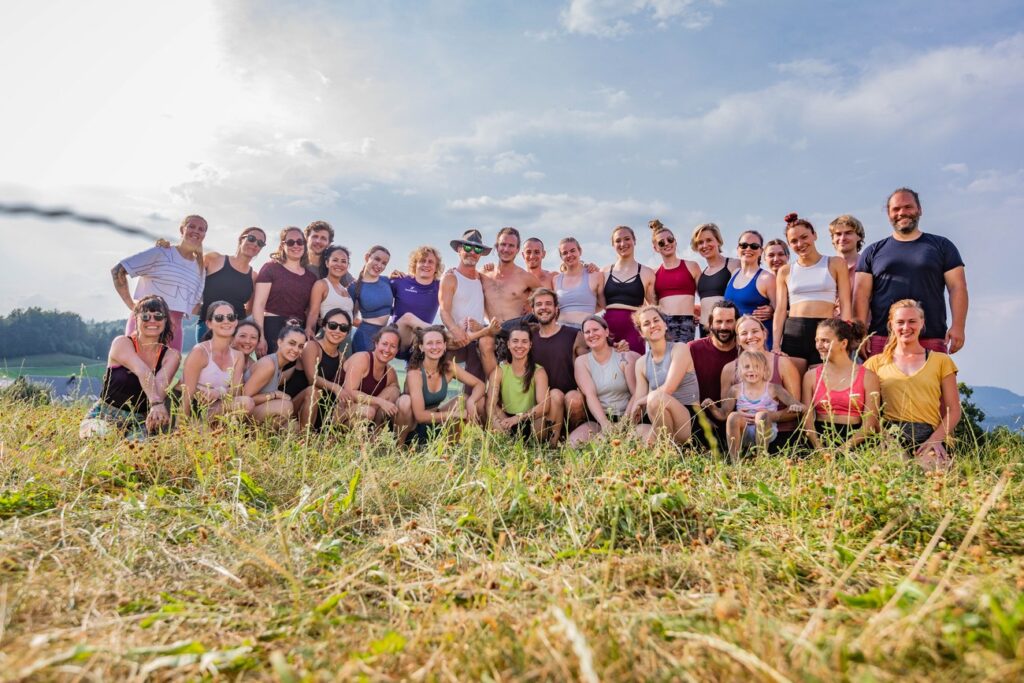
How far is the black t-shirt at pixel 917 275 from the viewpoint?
5.74m

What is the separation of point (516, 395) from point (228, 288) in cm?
353

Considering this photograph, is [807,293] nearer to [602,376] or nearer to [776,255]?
[776,255]

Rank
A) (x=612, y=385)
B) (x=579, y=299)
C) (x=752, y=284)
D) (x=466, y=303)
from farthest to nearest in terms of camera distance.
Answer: (x=466, y=303) < (x=579, y=299) < (x=752, y=284) < (x=612, y=385)

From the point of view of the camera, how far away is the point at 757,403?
5.61 metres

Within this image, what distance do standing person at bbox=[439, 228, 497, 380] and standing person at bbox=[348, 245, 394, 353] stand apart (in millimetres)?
703

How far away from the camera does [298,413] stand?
6.34m

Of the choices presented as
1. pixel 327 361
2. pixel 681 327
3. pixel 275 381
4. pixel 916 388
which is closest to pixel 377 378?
pixel 327 361

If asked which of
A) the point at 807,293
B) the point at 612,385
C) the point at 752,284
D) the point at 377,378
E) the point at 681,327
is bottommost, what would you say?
the point at 612,385

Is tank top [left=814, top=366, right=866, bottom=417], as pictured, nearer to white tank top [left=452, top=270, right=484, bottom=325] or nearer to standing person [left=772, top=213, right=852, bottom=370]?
standing person [left=772, top=213, right=852, bottom=370]

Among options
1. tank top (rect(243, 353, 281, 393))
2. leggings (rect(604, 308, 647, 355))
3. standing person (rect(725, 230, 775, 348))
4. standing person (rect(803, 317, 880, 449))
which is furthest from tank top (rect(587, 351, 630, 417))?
tank top (rect(243, 353, 281, 393))

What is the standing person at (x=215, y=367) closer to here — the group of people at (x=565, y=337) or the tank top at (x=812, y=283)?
the group of people at (x=565, y=337)

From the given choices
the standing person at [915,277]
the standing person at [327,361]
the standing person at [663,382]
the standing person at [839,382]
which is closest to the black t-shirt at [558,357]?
the standing person at [663,382]

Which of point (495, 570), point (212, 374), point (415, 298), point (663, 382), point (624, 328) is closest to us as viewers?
point (495, 570)

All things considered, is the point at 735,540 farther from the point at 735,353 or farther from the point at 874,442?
Answer: the point at 735,353
